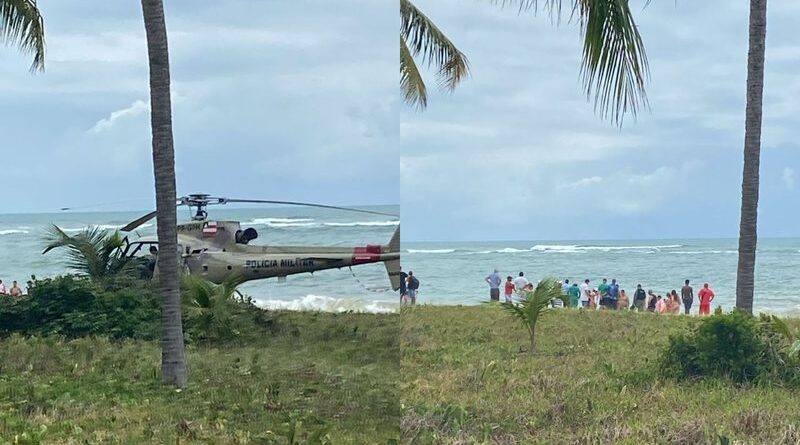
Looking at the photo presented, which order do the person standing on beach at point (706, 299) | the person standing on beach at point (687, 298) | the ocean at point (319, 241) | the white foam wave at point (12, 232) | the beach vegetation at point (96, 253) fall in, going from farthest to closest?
the person standing on beach at point (687, 298)
the person standing on beach at point (706, 299)
the beach vegetation at point (96, 253)
the white foam wave at point (12, 232)
the ocean at point (319, 241)

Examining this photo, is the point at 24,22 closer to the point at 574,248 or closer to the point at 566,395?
the point at 566,395

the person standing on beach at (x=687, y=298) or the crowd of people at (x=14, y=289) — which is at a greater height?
the crowd of people at (x=14, y=289)

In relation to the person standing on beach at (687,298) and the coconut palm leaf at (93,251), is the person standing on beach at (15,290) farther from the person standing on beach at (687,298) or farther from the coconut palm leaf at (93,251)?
the person standing on beach at (687,298)

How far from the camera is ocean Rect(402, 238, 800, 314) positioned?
25.3 ft

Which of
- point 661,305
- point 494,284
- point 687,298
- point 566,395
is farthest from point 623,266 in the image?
point 566,395

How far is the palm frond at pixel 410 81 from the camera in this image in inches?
262

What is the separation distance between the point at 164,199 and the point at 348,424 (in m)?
1.38

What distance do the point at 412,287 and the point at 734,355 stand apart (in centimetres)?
187

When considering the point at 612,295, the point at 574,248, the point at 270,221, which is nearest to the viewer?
the point at 270,221

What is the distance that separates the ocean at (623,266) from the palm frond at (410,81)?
38.0 inches

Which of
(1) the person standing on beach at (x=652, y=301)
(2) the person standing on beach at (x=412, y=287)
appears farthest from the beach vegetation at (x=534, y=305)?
(1) the person standing on beach at (x=652, y=301)

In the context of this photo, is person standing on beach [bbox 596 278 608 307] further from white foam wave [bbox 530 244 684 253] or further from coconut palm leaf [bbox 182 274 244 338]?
coconut palm leaf [bbox 182 274 244 338]

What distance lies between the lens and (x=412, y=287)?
6.30 m

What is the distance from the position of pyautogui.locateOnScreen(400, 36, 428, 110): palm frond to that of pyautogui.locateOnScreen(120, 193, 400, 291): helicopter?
68.0 inches
